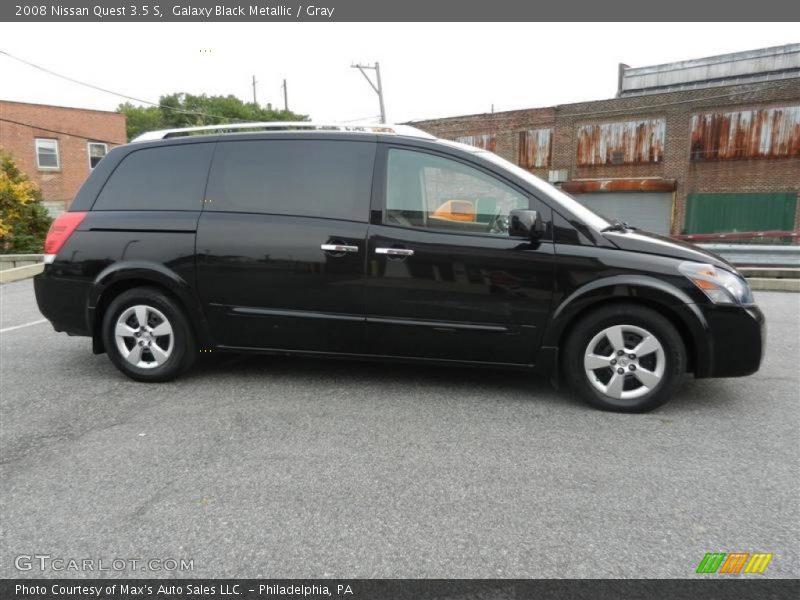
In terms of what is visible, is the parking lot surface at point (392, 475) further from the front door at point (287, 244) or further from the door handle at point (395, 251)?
the door handle at point (395, 251)

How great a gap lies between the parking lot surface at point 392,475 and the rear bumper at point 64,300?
0.44m

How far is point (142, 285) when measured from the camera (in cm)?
438

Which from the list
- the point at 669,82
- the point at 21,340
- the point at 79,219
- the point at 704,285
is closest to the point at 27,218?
the point at 21,340

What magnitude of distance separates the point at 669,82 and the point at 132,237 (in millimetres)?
33278

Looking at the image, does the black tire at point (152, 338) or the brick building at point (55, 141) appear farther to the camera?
the brick building at point (55, 141)

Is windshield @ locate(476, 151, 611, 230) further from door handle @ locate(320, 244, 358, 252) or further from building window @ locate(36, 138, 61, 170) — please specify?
building window @ locate(36, 138, 61, 170)

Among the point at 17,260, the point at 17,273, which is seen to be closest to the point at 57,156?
the point at 17,260

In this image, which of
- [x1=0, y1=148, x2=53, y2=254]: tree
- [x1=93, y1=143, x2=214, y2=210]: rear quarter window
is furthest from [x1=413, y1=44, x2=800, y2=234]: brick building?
[x1=93, y1=143, x2=214, y2=210]: rear quarter window

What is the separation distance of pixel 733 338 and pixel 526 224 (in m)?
1.50

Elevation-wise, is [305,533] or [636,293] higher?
[636,293]

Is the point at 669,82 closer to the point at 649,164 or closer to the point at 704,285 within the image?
the point at 649,164

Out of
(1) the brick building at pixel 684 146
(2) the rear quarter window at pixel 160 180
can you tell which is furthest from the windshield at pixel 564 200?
(1) the brick building at pixel 684 146

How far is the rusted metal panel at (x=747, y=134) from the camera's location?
2275 cm

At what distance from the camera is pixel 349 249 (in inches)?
156
